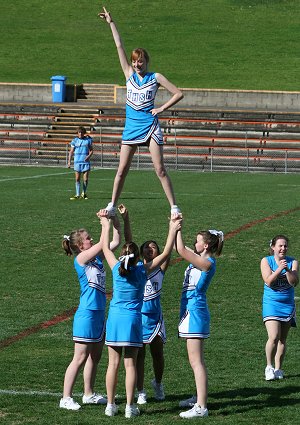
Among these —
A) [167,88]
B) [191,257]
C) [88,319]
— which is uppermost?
[167,88]

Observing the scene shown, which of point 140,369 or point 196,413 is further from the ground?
point 140,369

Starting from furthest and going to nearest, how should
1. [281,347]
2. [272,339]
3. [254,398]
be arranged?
[281,347] < [272,339] < [254,398]

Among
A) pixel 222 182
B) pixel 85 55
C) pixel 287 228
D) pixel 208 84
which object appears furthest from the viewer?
pixel 85 55

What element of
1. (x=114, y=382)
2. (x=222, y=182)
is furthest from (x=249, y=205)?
(x=114, y=382)

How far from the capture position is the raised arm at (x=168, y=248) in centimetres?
928

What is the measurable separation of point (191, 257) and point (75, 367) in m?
1.45

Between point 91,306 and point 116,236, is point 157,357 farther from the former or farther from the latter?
point 116,236

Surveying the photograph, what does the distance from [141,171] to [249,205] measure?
14176mm

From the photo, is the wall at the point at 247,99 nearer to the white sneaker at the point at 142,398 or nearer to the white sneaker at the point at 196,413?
the white sneaker at the point at 142,398

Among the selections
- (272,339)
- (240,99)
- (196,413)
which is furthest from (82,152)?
(240,99)

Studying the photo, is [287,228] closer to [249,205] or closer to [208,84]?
[249,205]

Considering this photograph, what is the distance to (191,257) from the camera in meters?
9.35

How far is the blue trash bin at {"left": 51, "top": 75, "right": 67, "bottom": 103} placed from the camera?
172ft

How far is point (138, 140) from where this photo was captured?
37.9ft
